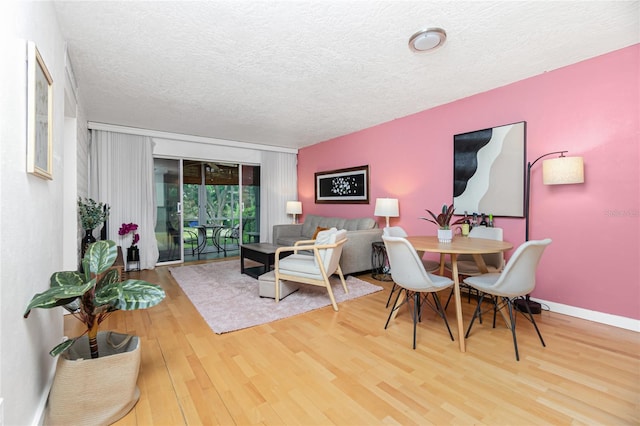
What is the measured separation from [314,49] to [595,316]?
11.8ft

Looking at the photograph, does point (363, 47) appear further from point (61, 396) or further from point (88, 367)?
point (61, 396)

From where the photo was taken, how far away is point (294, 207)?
21.2 ft

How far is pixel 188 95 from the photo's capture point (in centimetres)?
349

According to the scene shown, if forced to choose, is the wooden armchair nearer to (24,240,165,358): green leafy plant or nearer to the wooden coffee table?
the wooden coffee table

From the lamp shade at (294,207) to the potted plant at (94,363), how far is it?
4.88 meters

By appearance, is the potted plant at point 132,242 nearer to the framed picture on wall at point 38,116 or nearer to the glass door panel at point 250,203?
the glass door panel at point 250,203

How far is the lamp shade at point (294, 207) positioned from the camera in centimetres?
645

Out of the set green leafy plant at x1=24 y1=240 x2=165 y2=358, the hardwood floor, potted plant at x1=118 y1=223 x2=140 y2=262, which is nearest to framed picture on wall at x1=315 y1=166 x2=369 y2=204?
the hardwood floor

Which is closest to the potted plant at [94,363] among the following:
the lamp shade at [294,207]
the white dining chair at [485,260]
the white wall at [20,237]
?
the white wall at [20,237]

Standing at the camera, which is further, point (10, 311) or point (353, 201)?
point (353, 201)

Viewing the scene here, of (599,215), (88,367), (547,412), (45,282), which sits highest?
(599,215)

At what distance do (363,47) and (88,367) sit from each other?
2.90 metres

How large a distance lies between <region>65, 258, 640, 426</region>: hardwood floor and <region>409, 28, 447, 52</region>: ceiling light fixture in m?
2.47

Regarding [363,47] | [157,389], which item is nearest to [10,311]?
[157,389]
